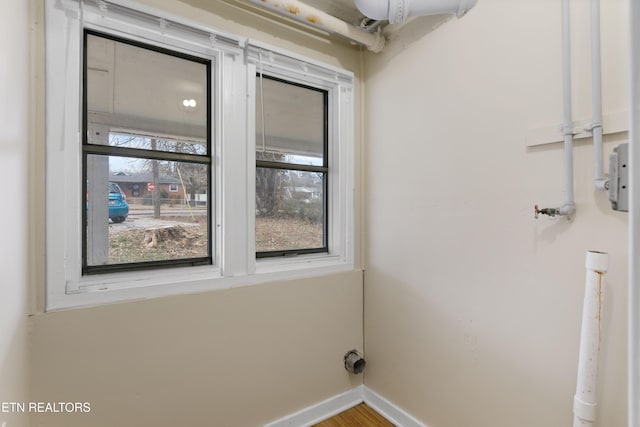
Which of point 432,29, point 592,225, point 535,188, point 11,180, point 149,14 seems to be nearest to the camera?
point 11,180

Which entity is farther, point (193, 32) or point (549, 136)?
point (193, 32)

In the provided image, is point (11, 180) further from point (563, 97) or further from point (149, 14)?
point (563, 97)

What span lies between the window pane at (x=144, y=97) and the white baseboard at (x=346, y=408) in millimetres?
1679

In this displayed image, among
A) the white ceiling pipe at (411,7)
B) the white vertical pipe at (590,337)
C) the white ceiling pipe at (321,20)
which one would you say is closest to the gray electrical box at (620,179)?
the white vertical pipe at (590,337)

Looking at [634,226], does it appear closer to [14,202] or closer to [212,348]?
[14,202]

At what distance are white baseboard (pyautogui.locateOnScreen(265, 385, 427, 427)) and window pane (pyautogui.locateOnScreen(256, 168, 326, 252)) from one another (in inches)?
39.5

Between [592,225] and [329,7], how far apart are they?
1.83 metres

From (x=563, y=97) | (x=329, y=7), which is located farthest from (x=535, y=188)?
(x=329, y=7)

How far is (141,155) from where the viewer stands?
151 cm

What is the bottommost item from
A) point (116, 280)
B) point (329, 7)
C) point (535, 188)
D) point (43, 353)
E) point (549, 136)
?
point (43, 353)

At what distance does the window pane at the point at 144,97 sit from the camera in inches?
56.2

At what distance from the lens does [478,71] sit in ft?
4.77

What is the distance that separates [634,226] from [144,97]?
1868 mm

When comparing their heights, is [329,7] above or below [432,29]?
above
